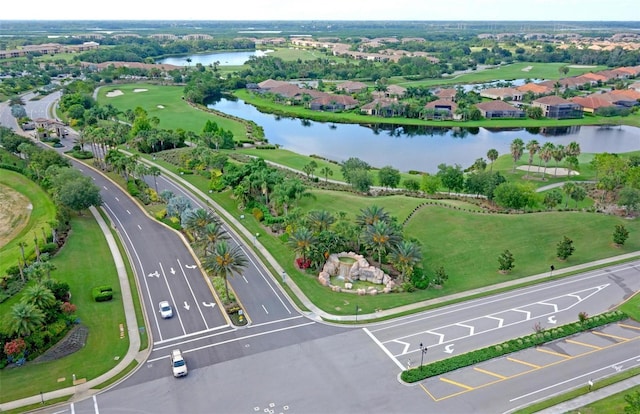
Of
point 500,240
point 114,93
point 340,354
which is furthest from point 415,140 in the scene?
point 114,93

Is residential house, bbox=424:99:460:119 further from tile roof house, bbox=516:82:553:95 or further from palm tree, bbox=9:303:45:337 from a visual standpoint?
palm tree, bbox=9:303:45:337

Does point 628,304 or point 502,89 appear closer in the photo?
point 628,304

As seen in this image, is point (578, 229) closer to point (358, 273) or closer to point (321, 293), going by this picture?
point (358, 273)

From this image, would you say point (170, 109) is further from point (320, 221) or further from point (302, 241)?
point (302, 241)

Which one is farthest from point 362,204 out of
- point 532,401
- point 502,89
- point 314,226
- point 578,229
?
point 502,89

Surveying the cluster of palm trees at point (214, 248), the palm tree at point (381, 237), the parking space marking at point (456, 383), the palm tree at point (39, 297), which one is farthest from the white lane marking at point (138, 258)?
the parking space marking at point (456, 383)

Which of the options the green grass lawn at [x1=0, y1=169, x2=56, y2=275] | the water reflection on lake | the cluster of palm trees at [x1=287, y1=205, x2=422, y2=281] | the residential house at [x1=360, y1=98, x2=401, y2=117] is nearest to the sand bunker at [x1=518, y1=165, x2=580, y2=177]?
the water reflection on lake

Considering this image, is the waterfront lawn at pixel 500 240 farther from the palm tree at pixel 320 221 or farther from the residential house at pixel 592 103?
the residential house at pixel 592 103
